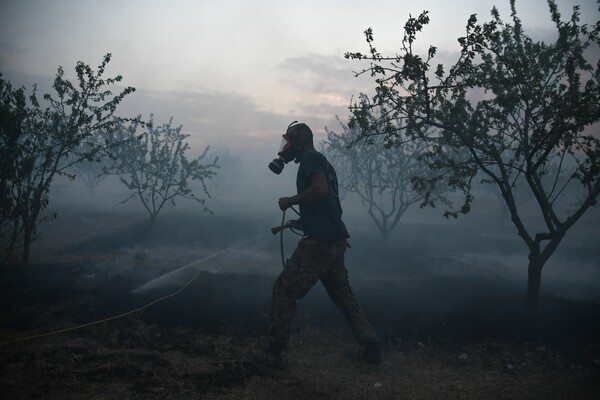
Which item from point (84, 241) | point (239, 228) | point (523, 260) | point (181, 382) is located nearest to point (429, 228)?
point (523, 260)

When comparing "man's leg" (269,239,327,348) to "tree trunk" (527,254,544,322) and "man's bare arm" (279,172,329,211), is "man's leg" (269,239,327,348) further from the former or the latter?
"tree trunk" (527,254,544,322)

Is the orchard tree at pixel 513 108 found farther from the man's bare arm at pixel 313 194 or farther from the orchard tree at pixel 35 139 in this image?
the orchard tree at pixel 35 139

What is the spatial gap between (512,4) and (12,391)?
862 centimetres

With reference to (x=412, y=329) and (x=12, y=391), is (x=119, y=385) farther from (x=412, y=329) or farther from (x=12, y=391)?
(x=412, y=329)

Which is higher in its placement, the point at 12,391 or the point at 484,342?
the point at 484,342

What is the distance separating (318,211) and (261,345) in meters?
1.99

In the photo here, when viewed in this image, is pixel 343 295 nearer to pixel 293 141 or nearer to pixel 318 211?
pixel 318 211

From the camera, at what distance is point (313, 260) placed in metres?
4.02

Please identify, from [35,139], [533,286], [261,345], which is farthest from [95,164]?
[533,286]

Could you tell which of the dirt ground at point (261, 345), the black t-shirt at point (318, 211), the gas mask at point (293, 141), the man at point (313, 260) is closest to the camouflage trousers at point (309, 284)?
the man at point (313, 260)

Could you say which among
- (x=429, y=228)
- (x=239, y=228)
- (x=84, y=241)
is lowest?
(x=84, y=241)

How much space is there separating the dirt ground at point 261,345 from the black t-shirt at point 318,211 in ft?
5.14

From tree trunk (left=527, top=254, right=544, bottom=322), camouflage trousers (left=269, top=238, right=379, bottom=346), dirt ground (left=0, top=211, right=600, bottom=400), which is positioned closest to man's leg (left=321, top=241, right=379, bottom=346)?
camouflage trousers (left=269, top=238, right=379, bottom=346)

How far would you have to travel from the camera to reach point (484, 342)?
501 centimetres
